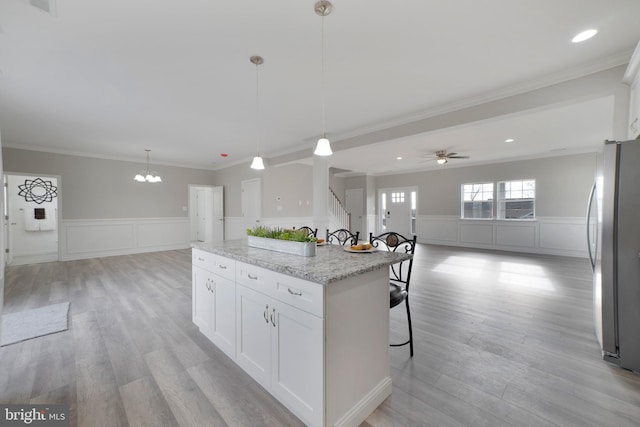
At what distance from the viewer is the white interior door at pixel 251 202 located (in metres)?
6.79

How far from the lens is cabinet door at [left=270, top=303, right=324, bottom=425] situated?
144 centimetres

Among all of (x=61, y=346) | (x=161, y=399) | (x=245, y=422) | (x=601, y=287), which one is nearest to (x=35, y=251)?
(x=61, y=346)

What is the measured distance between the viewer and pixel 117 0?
5.84 ft

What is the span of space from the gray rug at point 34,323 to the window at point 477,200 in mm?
9045

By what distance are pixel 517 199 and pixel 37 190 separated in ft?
41.5

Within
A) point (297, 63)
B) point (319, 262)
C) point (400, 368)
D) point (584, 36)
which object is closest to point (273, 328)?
point (319, 262)

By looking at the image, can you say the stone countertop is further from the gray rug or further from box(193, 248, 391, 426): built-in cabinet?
the gray rug

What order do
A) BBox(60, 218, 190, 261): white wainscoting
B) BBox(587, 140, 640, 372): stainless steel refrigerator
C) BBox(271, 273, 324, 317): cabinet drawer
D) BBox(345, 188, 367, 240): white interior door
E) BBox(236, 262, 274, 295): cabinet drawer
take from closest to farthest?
BBox(271, 273, 324, 317): cabinet drawer < BBox(236, 262, 274, 295): cabinet drawer < BBox(587, 140, 640, 372): stainless steel refrigerator < BBox(60, 218, 190, 261): white wainscoting < BBox(345, 188, 367, 240): white interior door

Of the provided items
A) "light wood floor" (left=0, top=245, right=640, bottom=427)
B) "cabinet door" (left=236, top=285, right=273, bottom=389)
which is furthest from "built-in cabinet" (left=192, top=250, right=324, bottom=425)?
"light wood floor" (left=0, top=245, right=640, bottom=427)

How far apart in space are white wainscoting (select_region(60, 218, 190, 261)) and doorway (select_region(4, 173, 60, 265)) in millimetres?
454

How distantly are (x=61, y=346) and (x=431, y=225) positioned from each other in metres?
8.77

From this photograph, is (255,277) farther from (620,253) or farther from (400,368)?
(620,253)

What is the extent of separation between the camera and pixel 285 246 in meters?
2.14

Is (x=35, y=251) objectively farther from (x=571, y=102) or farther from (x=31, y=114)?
(x=571, y=102)
